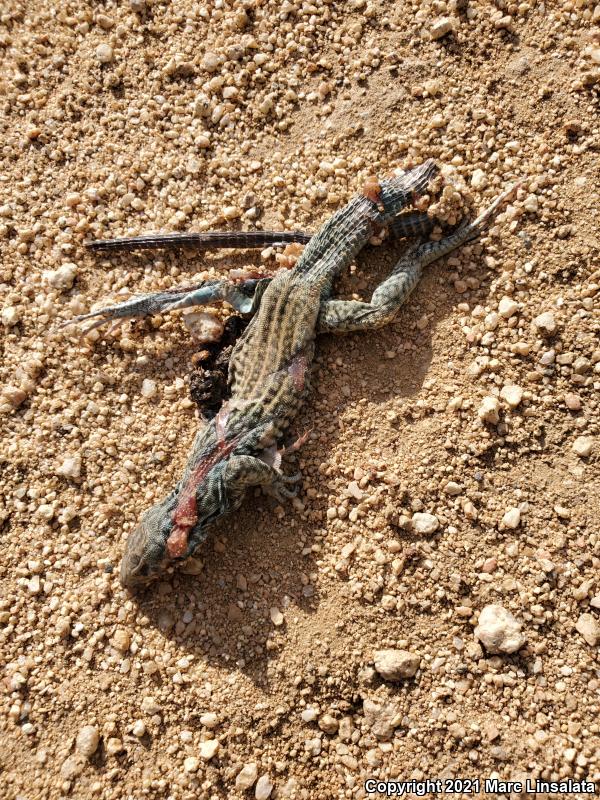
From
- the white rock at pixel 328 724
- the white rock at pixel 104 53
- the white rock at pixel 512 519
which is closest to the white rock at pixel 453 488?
the white rock at pixel 512 519

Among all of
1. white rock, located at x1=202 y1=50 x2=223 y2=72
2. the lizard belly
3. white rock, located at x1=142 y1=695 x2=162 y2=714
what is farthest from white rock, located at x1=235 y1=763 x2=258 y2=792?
white rock, located at x1=202 y1=50 x2=223 y2=72

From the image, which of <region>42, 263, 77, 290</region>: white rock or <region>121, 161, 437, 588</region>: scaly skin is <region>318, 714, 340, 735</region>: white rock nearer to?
<region>121, 161, 437, 588</region>: scaly skin

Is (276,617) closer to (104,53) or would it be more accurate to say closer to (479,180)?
(479,180)

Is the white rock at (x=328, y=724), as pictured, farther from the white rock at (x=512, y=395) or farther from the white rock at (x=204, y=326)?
the white rock at (x=204, y=326)

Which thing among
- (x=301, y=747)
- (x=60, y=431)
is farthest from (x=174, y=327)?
(x=301, y=747)

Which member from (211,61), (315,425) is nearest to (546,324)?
(315,425)

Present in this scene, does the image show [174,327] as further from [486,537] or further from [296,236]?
[486,537]
